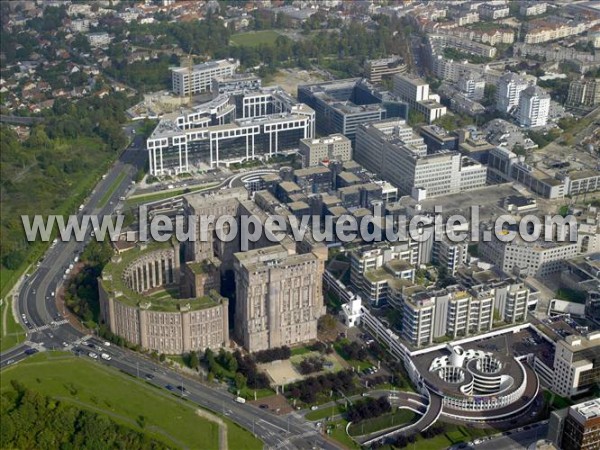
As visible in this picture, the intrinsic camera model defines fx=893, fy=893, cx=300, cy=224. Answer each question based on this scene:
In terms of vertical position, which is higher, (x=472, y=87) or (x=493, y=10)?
(x=493, y=10)

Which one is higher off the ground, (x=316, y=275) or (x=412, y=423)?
(x=316, y=275)

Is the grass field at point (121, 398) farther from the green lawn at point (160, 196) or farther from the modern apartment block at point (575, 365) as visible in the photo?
the green lawn at point (160, 196)

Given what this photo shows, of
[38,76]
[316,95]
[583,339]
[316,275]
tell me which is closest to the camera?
[583,339]

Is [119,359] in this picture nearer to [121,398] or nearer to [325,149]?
[121,398]

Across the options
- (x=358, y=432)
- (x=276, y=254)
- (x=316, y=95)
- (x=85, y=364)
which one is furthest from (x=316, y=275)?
(x=316, y=95)

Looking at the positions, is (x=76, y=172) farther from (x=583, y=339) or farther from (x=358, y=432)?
(x=583, y=339)

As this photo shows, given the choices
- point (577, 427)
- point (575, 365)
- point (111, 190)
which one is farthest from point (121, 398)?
point (111, 190)
